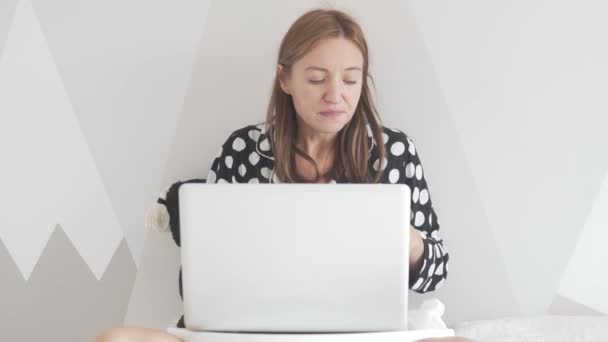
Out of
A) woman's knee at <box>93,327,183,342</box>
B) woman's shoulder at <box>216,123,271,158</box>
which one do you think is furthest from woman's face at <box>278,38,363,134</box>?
woman's knee at <box>93,327,183,342</box>

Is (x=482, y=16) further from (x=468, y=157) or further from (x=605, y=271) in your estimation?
(x=605, y=271)

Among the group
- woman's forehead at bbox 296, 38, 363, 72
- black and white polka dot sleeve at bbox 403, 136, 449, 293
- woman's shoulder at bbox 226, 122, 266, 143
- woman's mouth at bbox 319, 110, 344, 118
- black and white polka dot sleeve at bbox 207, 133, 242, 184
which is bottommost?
black and white polka dot sleeve at bbox 403, 136, 449, 293

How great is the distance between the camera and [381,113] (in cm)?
161

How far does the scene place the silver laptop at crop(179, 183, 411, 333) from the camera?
0.98 metres

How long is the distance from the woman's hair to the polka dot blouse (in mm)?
29

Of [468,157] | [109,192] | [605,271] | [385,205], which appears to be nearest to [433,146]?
[468,157]

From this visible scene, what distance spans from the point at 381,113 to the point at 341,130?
16 cm

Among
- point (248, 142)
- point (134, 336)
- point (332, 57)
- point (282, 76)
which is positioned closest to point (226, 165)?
point (248, 142)

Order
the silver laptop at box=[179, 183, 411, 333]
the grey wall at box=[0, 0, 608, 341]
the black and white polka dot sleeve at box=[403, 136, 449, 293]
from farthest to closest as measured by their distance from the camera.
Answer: the grey wall at box=[0, 0, 608, 341] < the black and white polka dot sleeve at box=[403, 136, 449, 293] < the silver laptop at box=[179, 183, 411, 333]

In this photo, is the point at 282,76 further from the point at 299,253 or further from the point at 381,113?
the point at 299,253

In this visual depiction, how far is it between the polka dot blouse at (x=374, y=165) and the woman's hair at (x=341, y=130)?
29 millimetres

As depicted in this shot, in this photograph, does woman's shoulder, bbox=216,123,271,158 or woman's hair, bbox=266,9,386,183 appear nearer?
woman's hair, bbox=266,9,386,183

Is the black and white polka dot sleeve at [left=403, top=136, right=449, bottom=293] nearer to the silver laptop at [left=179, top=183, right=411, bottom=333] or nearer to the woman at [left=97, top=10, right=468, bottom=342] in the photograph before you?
the woman at [left=97, top=10, right=468, bottom=342]

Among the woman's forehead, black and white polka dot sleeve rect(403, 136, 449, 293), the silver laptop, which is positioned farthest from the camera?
black and white polka dot sleeve rect(403, 136, 449, 293)
